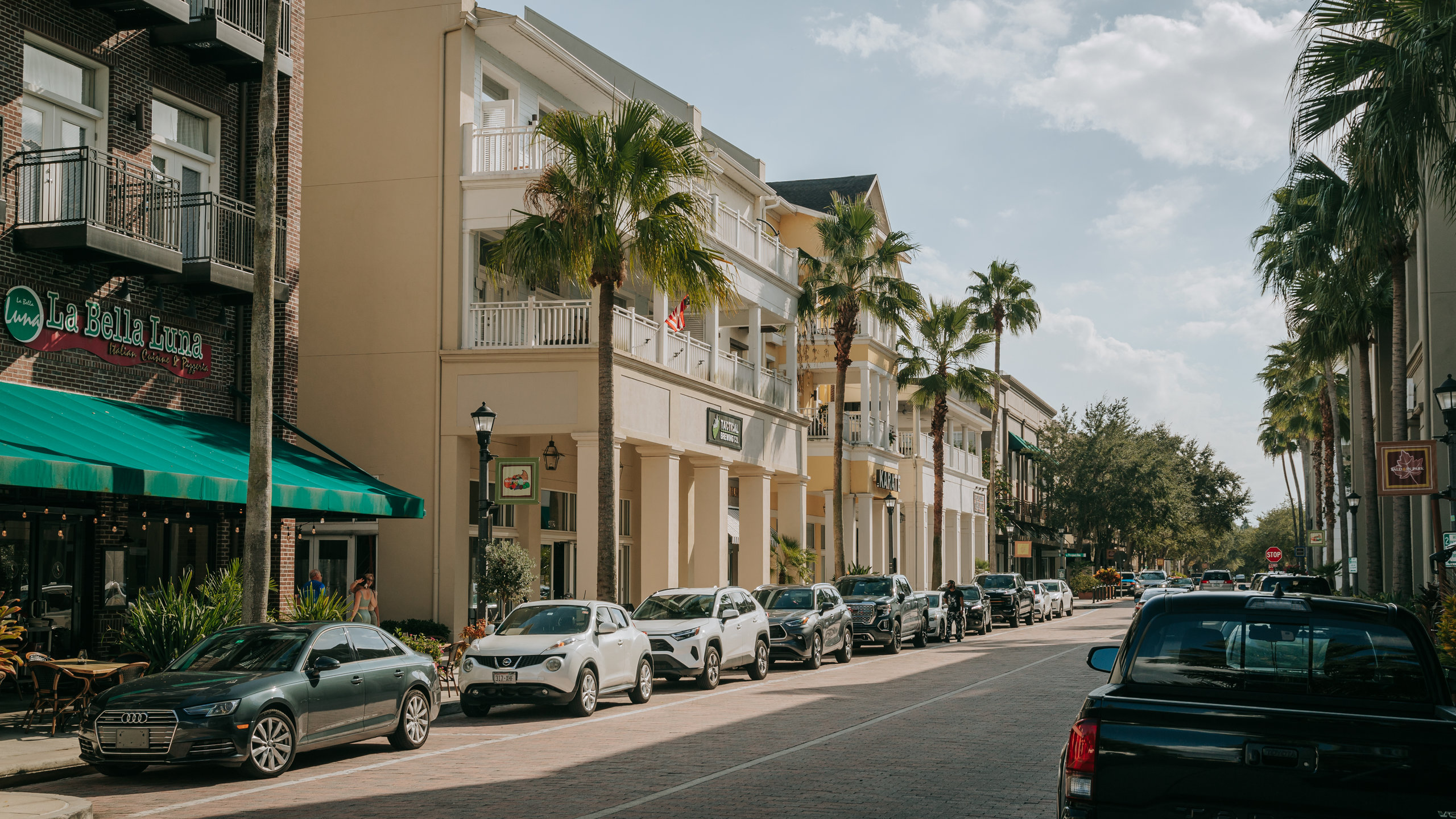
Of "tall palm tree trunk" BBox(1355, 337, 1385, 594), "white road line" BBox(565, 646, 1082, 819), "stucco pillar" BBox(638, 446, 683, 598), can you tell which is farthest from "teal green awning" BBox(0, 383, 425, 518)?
"tall palm tree trunk" BBox(1355, 337, 1385, 594)

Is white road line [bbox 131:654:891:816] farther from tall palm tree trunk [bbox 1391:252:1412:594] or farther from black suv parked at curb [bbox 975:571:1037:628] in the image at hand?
A: black suv parked at curb [bbox 975:571:1037:628]

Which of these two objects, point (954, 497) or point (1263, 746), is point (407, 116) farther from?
point (954, 497)

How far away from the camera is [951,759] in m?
12.6

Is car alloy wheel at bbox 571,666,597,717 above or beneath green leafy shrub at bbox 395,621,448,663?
beneath

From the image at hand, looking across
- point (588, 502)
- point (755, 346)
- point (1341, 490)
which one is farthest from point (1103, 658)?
point (1341, 490)

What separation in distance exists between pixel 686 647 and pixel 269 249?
29.9ft

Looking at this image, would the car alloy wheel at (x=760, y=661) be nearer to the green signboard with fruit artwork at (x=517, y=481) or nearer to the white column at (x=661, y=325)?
the green signboard with fruit artwork at (x=517, y=481)

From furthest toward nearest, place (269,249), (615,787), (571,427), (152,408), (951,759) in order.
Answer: (571,427)
(152,408)
(269,249)
(951,759)
(615,787)

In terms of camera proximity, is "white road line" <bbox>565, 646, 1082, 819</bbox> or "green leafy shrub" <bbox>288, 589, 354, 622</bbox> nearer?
"white road line" <bbox>565, 646, 1082, 819</bbox>

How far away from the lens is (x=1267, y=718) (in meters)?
5.46

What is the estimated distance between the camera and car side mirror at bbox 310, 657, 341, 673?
41.5 ft

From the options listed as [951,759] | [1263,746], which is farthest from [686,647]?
[1263,746]

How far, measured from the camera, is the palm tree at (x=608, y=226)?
2347 cm

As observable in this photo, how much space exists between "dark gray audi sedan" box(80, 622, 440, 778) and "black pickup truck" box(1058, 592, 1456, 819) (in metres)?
8.37
